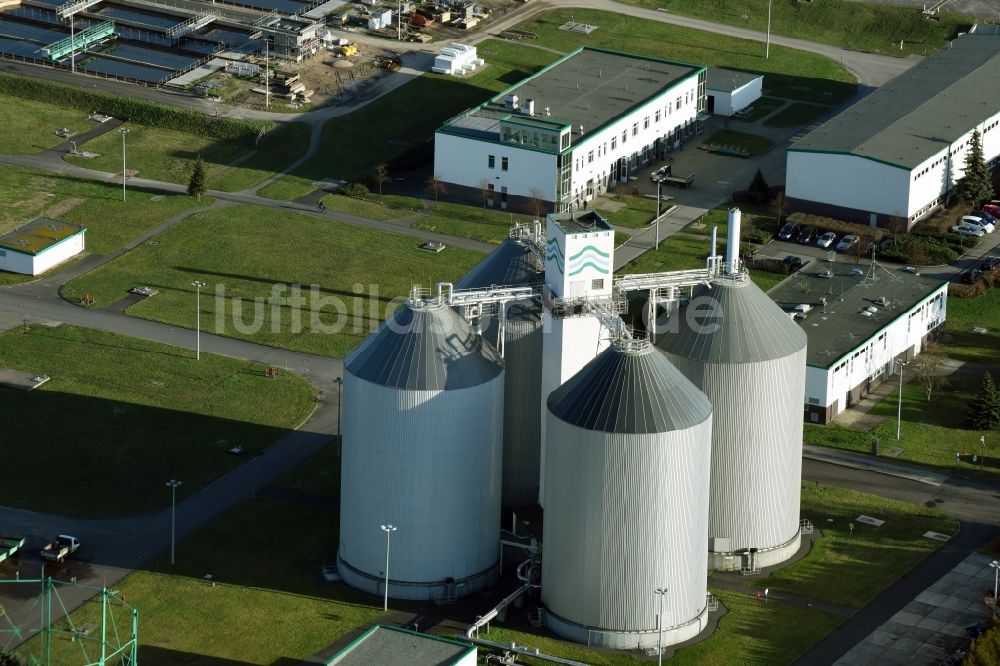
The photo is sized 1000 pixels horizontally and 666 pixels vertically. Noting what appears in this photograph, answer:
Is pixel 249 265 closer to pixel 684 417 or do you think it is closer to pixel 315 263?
pixel 315 263

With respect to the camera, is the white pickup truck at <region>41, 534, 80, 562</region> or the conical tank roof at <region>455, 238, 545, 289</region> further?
the conical tank roof at <region>455, 238, 545, 289</region>

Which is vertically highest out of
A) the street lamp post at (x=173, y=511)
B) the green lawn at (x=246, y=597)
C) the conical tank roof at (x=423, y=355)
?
the conical tank roof at (x=423, y=355)

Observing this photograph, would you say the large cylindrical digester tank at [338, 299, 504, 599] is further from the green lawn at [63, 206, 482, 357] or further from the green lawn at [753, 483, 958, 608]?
the green lawn at [63, 206, 482, 357]

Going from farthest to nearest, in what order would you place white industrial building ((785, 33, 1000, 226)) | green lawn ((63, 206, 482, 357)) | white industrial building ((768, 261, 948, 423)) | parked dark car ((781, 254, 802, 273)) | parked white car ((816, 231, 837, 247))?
white industrial building ((785, 33, 1000, 226)) < parked white car ((816, 231, 837, 247)) < parked dark car ((781, 254, 802, 273)) < green lawn ((63, 206, 482, 357)) < white industrial building ((768, 261, 948, 423))

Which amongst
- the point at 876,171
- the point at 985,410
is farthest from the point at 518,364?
the point at 876,171

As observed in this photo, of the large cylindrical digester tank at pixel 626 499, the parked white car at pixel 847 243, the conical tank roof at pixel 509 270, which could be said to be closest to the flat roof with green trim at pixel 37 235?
the conical tank roof at pixel 509 270

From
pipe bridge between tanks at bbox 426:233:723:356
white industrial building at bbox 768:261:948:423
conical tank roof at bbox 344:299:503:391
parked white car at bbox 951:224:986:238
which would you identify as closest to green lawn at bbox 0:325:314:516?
conical tank roof at bbox 344:299:503:391

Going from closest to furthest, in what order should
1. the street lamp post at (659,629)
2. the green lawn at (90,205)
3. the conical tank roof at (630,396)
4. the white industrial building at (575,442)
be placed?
the conical tank roof at (630,396)
the street lamp post at (659,629)
the white industrial building at (575,442)
the green lawn at (90,205)

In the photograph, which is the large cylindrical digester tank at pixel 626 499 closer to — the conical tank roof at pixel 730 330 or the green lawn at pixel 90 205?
the conical tank roof at pixel 730 330
